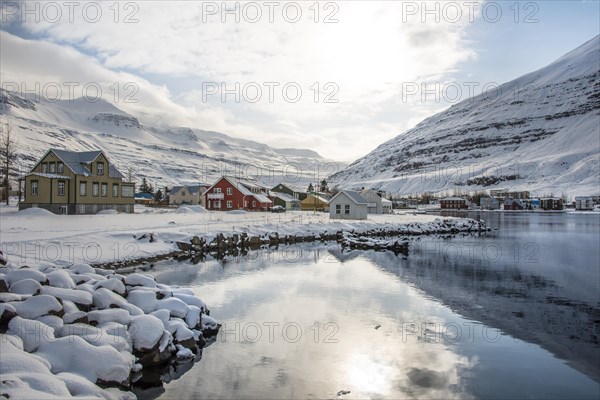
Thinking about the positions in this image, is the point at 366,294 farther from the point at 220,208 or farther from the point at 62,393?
the point at 220,208

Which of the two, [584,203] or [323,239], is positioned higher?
[584,203]

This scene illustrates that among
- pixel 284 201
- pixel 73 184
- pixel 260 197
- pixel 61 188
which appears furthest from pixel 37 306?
pixel 284 201

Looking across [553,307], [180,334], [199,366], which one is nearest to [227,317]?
[180,334]

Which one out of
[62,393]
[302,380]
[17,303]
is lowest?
[302,380]

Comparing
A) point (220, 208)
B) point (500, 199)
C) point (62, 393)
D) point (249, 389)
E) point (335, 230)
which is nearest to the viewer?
point (62, 393)

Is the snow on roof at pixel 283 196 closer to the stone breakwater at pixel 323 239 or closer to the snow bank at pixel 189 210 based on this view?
the snow bank at pixel 189 210

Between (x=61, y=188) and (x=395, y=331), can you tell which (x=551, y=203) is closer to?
(x=61, y=188)

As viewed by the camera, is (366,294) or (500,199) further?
(500,199)

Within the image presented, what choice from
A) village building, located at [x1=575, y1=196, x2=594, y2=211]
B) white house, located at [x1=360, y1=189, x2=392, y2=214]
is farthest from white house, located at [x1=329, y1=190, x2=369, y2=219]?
village building, located at [x1=575, y1=196, x2=594, y2=211]
